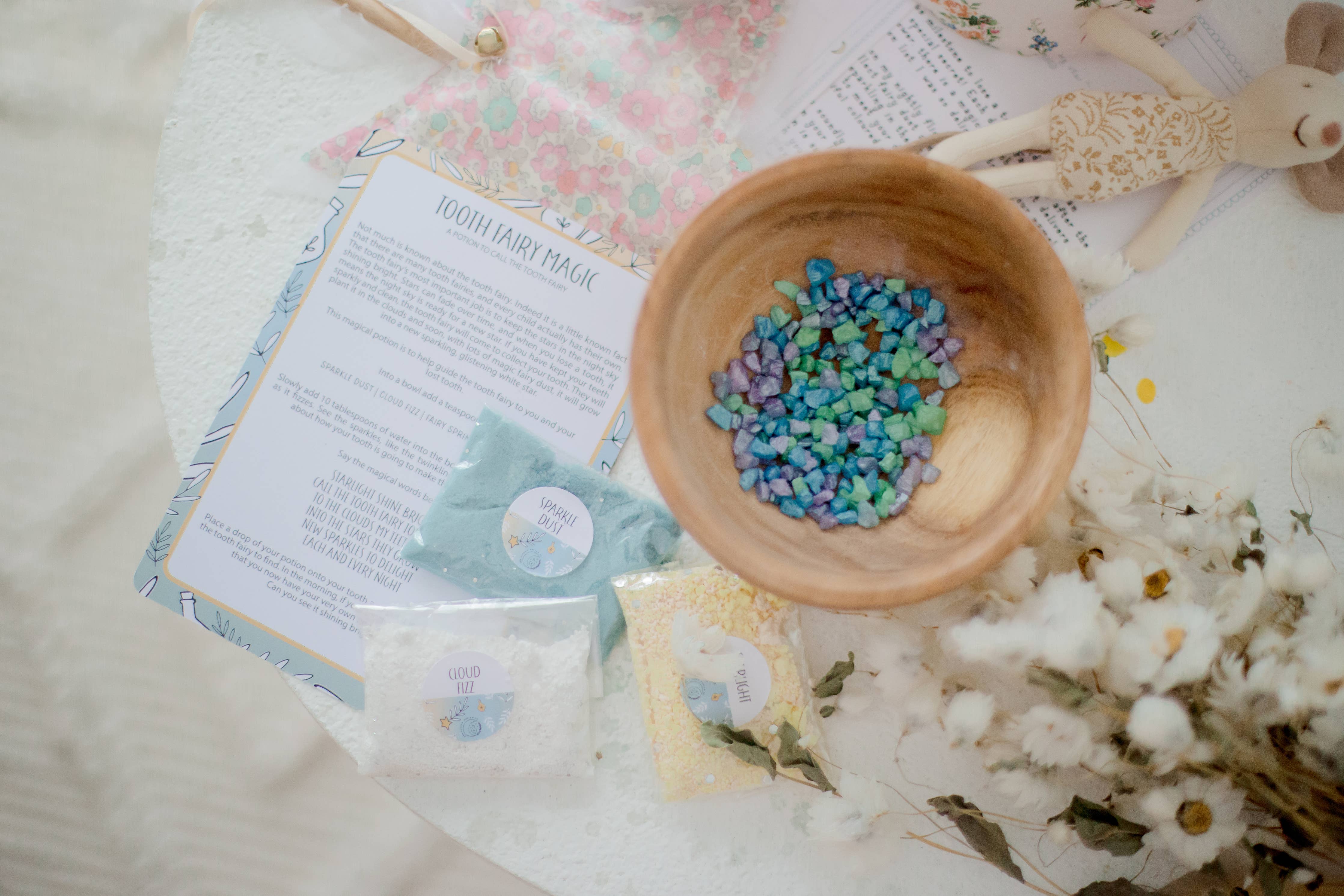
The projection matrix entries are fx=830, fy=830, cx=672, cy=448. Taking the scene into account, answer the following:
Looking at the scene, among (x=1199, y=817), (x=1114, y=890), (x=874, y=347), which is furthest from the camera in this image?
(x=874, y=347)

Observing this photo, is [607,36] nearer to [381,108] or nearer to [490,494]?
[381,108]

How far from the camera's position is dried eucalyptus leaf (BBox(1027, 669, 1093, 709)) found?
56cm

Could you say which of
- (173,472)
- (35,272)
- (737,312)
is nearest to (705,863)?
(737,312)

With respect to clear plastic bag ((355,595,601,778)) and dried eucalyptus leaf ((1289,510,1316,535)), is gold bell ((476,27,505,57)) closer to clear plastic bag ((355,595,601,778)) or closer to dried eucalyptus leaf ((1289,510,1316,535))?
clear plastic bag ((355,595,601,778))

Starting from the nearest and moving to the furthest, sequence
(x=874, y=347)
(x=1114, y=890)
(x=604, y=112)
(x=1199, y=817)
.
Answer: (x=1199, y=817), (x=1114, y=890), (x=874, y=347), (x=604, y=112)

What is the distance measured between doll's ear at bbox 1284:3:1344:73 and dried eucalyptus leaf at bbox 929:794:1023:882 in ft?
2.40

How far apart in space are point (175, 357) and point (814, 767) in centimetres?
73

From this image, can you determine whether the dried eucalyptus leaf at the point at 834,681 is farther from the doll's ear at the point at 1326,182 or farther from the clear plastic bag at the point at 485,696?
the doll's ear at the point at 1326,182

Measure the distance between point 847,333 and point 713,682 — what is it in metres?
0.34

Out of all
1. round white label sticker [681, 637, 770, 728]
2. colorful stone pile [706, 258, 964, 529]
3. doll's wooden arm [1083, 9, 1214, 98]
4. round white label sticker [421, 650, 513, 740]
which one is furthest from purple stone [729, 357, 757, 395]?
doll's wooden arm [1083, 9, 1214, 98]

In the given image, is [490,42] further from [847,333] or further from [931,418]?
[931,418]

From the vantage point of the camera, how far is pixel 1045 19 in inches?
29.6

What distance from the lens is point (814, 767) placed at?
0.69 metres

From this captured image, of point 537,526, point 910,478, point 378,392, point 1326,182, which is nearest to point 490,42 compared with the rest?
point 378,392
